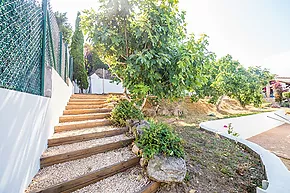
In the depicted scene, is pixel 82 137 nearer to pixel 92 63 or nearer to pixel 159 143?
pixel 159 143

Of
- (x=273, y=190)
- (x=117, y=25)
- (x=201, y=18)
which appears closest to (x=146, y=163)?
(x=273, y=190)

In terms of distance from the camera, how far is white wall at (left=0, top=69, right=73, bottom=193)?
4.44 ft

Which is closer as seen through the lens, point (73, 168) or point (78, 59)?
point (73, 168)

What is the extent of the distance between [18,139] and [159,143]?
1906 millimetres

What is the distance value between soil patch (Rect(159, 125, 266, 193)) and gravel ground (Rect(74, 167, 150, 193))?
37cm

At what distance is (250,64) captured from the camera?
1249 centimetres

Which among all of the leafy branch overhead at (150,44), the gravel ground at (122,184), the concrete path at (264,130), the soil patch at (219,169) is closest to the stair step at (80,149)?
the gravel ground at (122,184)

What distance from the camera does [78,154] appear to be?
2670 mm

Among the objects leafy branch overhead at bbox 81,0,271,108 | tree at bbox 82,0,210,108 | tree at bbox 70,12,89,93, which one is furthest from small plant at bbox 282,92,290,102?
tree at bbox 70,12,89,93

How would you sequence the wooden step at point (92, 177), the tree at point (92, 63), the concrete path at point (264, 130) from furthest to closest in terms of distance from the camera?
1. the tree at point (92, 63)
2. the concrete path at point (264, 130)
3. the wooden step at point (92, 177)

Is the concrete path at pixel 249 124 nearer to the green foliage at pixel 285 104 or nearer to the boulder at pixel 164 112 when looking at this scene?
the boulder at pixel 164 112

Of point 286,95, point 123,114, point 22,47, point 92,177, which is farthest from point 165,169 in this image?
point 286,95

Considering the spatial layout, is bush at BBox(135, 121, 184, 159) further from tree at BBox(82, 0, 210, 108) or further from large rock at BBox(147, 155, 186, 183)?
tree at BBox(82, 0, 210, 108)

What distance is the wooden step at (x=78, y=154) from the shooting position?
241 cm
